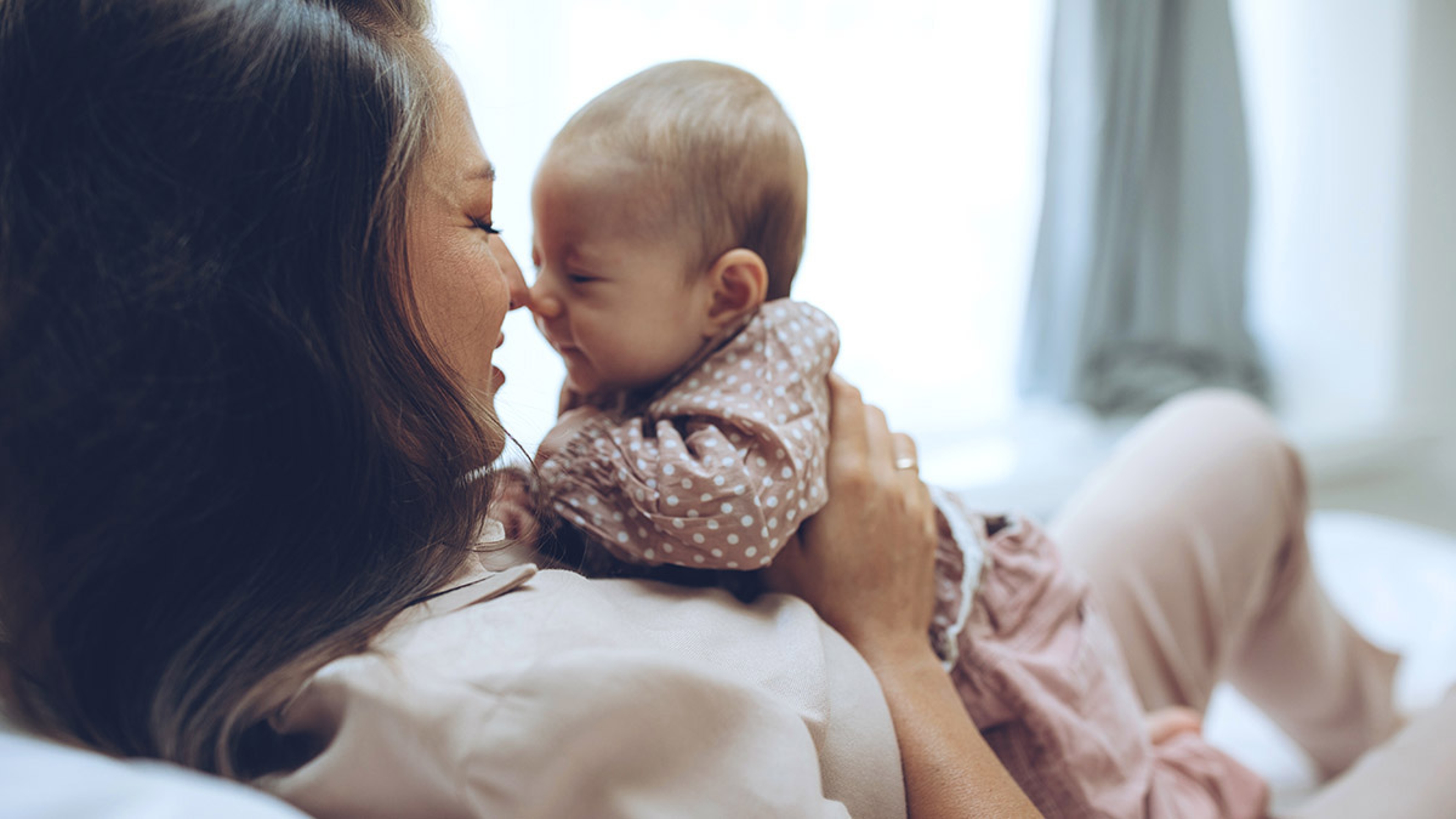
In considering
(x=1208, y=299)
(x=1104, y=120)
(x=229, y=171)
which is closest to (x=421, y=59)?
(x=229, y=171)

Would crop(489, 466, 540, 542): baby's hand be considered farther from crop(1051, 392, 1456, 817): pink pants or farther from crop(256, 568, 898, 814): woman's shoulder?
crop(1051, 392, 1456, 817): pink pants

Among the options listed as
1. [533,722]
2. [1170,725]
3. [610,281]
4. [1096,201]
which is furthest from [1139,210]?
[533,722]

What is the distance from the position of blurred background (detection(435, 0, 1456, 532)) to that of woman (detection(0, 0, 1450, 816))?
3.22ft

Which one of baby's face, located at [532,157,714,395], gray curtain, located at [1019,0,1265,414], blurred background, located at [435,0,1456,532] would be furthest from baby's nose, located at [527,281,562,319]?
gray curtain, located at [1019,0,1265,414]

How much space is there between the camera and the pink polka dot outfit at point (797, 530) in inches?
28.9

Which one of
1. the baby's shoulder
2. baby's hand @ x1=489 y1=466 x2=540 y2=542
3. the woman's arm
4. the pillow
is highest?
the baby's shoulder

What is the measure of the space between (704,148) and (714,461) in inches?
11.0

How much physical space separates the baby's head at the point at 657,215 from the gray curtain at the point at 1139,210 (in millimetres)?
1569

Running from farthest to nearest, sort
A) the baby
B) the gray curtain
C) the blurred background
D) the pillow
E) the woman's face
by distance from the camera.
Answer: the gray curtain, the blurred background, the baby, the woman's face, the pillow

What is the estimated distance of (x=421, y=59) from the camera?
657 millimetres

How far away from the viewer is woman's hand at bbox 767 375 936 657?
2.73ft

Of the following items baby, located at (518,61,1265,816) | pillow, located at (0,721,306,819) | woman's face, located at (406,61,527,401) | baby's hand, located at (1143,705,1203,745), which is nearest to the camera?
pillow, located at (0,721,306,819)

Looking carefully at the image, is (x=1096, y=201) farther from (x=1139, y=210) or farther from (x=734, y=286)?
(x=734, y=286)

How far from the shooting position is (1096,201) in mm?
2291
